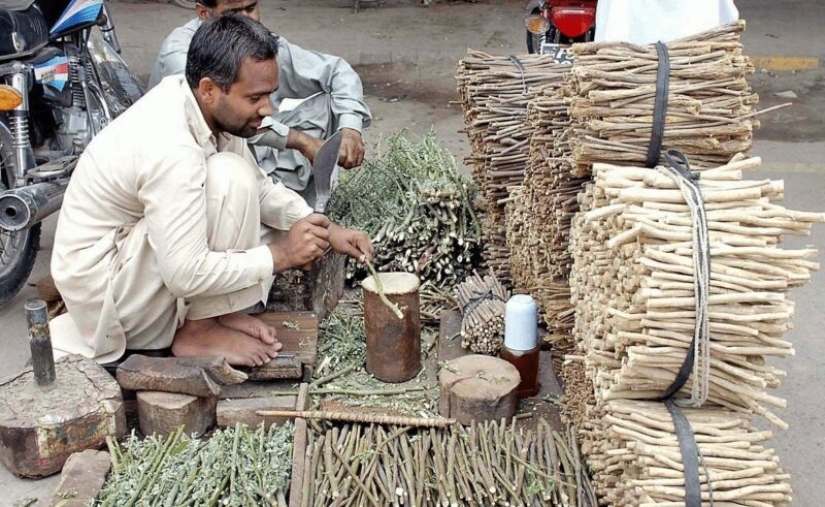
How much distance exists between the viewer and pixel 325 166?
4164 mm

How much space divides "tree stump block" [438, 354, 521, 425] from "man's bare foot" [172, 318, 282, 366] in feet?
2.38

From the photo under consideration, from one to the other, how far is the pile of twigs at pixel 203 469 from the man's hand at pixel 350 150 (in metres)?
1.51

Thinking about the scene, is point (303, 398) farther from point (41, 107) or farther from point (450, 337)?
point (41, 107)

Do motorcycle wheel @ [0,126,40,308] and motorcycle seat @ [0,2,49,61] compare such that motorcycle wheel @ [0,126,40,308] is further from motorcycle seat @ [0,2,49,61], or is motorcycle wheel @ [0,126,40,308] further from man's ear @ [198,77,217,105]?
man's ear @ [198,77,217,105]

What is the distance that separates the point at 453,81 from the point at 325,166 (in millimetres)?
4653

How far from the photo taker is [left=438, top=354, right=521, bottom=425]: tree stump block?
124 inches

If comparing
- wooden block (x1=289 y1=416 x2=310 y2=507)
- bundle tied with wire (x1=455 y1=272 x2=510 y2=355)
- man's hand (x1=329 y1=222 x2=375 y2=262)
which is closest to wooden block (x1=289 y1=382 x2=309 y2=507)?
wooden block (x1=289 y1=416 x2=310 y2=507)

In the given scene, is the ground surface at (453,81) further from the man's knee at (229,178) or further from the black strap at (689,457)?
the man's knee at (229,178)

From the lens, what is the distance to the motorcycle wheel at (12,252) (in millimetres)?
4324

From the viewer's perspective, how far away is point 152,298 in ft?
11.0

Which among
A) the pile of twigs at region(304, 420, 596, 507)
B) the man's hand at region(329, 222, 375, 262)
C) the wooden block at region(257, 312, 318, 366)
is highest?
the man's hand at region(329, 222, 375, 262)

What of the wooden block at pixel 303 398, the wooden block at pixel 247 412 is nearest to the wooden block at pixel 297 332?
the wooden block at pixel 303 398

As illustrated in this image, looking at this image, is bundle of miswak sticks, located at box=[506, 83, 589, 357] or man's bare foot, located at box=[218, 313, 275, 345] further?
man's bare foot, located at box=[218, 313, 275, 345]

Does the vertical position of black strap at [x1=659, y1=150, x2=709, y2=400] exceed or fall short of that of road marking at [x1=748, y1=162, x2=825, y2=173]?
it exceeds it
